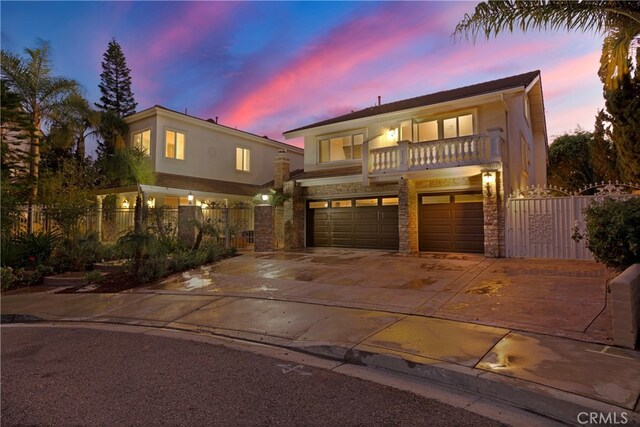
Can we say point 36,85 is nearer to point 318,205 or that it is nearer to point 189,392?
point 318,205

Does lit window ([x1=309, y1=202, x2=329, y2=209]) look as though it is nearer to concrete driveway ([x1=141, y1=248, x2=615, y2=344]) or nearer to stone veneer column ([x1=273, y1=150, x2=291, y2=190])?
stone veneer column ([x1=273, y1=150, x2=291, y2=190])

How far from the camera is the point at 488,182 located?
1329 cm

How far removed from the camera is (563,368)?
13.3 ft

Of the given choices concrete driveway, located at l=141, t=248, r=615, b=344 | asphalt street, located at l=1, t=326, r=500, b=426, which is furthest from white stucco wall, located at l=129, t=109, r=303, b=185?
asphalt street, located at l=1, t=326, r=500, b=426

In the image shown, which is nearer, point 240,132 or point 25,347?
point 25,347

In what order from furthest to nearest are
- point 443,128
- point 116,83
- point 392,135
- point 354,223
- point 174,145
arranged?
point 116,83, point 174,145, point 354,223, point 392,135, point 443,128

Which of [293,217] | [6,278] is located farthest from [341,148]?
[6,278]

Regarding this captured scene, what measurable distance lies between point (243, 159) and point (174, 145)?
4843mm

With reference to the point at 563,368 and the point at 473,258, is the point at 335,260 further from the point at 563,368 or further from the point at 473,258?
the point at 563,368

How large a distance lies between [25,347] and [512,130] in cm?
1569

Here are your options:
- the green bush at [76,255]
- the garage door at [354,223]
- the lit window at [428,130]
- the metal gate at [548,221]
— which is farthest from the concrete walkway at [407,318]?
the lit window at [428,130]

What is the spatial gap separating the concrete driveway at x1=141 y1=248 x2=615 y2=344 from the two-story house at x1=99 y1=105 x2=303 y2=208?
24.0 feet

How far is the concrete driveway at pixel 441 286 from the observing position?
19.6 feet

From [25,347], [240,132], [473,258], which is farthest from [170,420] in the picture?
[240,132]
